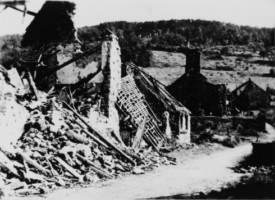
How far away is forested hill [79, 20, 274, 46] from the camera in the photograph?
83.9m

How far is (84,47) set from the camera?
20297 millimetres

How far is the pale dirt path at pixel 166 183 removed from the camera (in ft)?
35.4

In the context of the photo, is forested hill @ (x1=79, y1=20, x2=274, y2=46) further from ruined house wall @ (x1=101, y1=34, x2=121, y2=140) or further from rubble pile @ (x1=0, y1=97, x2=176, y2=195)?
rubble pile @ (x1=0, y1=97, x2=176, y2=195)

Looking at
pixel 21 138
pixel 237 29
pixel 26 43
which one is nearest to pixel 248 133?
pixel 26 43

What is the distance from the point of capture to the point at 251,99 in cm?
4747

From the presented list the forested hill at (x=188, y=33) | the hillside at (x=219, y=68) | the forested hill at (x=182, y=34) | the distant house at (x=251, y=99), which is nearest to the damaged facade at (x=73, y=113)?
the distant house at (x=251, y=99)

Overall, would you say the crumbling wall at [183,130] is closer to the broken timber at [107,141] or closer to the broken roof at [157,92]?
the broken roof at [157,92]

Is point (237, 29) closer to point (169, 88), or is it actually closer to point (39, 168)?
point (169, 88)

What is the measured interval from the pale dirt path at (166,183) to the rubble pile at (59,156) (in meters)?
0.59

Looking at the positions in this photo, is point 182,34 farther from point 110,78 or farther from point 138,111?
point 110,78

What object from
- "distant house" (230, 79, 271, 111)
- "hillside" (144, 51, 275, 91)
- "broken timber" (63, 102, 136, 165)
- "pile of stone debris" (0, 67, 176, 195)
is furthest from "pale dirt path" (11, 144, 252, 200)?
"hillside" (144, 51, 275, 91)

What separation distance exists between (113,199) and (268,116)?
1149 inches

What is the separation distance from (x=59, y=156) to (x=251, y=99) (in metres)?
38.4

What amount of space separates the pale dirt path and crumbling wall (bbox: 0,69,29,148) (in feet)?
10.7
